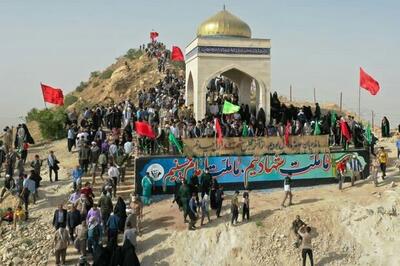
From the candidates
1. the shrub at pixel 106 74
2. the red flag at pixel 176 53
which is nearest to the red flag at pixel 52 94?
the red flag at pixel 176 53

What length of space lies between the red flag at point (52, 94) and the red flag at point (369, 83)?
13.1m

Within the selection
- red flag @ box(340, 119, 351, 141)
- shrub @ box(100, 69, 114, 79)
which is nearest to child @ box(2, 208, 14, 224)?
red flag @ box(340, 119, 351, 141)

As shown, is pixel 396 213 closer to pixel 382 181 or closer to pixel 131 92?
pixel 382 181

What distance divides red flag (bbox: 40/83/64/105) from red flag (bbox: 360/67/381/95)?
13146 millimetres

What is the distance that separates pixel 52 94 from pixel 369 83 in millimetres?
13769

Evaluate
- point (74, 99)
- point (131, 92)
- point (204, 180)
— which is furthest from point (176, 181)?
point (74, 99)

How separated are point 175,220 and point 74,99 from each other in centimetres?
3248

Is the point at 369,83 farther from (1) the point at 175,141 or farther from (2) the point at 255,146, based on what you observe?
(1) the point at 175,141

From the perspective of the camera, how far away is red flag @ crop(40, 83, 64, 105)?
20703mm

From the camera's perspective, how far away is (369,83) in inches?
787

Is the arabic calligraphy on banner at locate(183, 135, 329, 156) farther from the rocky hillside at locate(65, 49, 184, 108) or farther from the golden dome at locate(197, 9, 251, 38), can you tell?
the rocky hillside at locate(65, 49, 184, 108)

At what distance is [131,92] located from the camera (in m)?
37.5

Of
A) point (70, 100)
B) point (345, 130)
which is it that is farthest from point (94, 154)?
point (70, 100)

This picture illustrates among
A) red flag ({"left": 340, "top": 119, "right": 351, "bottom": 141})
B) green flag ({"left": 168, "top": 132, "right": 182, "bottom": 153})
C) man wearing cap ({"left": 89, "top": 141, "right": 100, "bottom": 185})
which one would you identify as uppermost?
red flag ({"left": 340, "top": 119, "right": 351, "bottom": 141})
